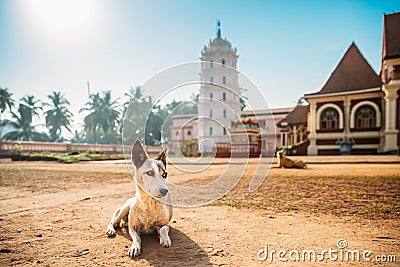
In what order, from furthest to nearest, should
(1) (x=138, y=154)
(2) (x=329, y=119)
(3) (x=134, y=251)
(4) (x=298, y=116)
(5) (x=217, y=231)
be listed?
(4) (x=298, y=116)
(2) (x=329, y=119)
(5) (x=217, y=231)
(1) (x=138, y=154)
(3) (x=134, y=251)

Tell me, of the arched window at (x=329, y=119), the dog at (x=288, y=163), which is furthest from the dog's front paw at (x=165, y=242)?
the arched window at (x=329, y=119)

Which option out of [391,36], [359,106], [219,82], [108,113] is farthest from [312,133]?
[108,113]

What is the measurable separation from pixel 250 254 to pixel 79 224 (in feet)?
7.94

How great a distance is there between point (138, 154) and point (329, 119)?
2841 cm

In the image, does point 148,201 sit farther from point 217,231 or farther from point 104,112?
point 104,112

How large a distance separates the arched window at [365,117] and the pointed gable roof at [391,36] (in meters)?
4.71

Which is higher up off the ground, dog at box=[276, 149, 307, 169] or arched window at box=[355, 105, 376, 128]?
arched window at box=[355, 105, 376, 128]

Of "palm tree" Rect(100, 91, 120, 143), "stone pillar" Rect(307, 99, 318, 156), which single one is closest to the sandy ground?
"stone pillar" Rect(307, 99, 318, 156)

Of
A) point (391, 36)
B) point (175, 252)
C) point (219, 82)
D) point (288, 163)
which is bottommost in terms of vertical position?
point (288, 163)

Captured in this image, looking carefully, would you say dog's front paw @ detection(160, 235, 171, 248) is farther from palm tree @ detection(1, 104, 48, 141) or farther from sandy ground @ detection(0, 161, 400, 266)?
palm tree @ detection(1, 104, 48, 141)

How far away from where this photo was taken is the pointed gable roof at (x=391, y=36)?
24188 mm

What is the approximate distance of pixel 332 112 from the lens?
1090 inches

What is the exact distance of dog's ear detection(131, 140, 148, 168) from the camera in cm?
300

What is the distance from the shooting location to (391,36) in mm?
26047
